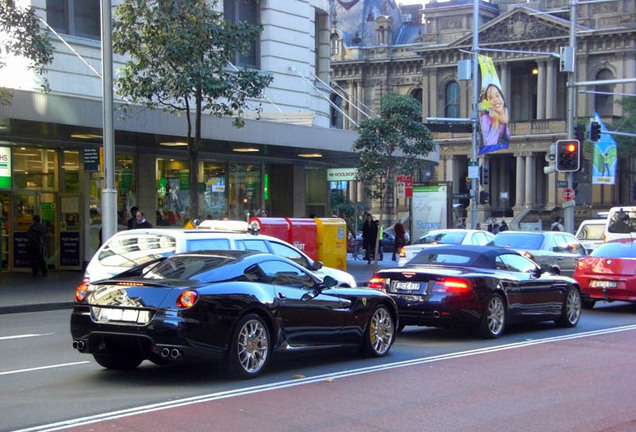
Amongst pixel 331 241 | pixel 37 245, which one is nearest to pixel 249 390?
pixel 331 241

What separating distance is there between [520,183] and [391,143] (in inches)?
1649

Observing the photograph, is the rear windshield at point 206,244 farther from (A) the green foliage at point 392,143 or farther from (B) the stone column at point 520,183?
(B) the stone column at point 520,183

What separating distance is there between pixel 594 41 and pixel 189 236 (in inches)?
2500

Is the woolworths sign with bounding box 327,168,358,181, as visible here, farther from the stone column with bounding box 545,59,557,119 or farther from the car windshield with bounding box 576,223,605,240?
the stone column with bounding box 545,59,557,119

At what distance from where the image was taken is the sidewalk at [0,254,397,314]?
1781cm

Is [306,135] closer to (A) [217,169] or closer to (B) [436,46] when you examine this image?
(A) [217,169]

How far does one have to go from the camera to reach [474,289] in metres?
12.9

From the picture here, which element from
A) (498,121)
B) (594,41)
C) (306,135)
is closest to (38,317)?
(306,135)

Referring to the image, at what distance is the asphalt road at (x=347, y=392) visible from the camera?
7590 mm

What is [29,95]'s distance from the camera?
1927 centimetres

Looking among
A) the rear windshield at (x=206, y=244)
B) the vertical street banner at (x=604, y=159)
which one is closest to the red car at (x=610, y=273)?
the rear windshield at (x=206, y=244)

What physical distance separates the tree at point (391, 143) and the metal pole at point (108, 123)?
44.7 feet

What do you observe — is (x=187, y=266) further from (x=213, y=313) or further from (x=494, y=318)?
(x=494, y=318)

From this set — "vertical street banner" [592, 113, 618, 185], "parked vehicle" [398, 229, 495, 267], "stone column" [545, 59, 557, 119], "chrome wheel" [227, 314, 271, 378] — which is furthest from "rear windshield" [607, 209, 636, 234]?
"stone column" [545, 59, 557, 119]
